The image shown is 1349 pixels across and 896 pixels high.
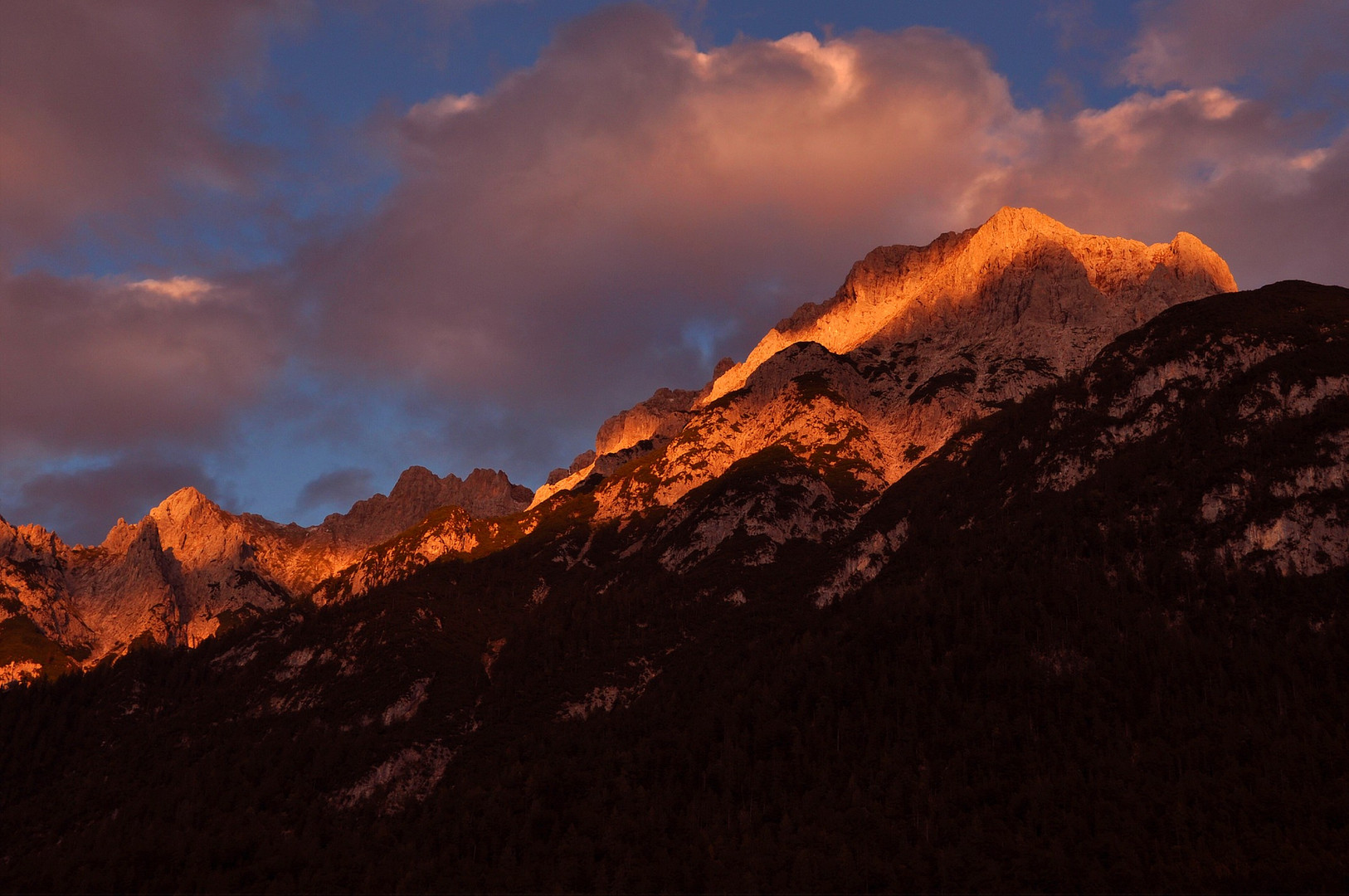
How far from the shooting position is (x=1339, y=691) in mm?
182250

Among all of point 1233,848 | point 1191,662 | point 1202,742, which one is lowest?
point 1233,848

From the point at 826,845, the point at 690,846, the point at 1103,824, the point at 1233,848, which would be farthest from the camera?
the point at 690,846

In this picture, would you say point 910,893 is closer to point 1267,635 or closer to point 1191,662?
point 1191,662

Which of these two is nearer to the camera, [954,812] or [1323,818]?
[1323,818]

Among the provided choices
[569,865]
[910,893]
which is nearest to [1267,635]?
[910,893]

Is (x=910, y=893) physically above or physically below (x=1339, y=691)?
below

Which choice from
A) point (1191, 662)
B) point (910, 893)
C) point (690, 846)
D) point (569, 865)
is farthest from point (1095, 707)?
point (569, 865)

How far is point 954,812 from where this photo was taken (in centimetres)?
18850

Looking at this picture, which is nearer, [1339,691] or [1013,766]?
[1339,691]

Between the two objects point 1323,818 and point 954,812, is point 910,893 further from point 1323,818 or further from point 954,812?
point 1323,818

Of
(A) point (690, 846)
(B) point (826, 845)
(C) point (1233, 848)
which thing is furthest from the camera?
(A) point (690, 846)

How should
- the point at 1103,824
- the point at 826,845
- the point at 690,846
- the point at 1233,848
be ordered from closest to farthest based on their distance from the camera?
the point at 1233,848 < the point at 1103,824 < the point at 826,845 < the point at 690,846

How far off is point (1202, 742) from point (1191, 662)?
21.8m

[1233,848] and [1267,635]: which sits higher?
[1267,635]
